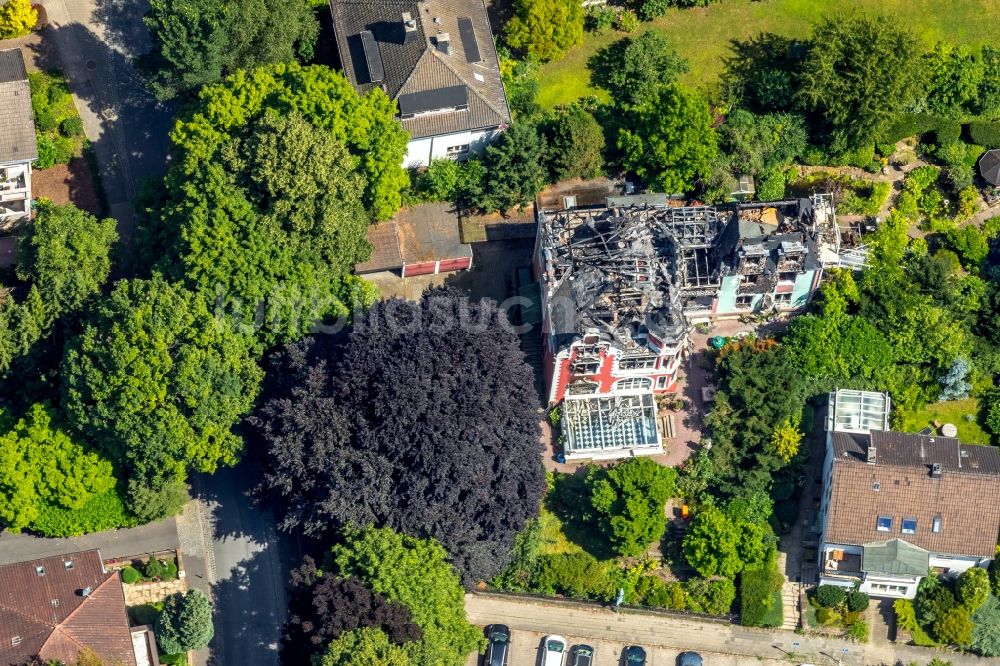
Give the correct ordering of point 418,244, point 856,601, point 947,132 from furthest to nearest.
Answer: point 947,132 < point 418,244 < point 856,601

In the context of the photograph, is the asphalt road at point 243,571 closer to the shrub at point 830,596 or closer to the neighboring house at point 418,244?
the neighboring house at point 418,244

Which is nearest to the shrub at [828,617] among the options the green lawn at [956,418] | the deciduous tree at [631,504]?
the deciduous tree at [631,504]

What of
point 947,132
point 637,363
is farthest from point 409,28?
point 947,132

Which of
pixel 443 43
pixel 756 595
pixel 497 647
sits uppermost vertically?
pixel 443 43

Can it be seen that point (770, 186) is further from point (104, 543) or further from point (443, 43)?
point (104, 543)

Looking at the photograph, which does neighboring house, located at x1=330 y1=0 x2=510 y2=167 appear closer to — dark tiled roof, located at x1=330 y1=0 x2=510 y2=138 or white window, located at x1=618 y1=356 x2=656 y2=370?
→ dark tiled roof, located at x1=330 y1=0 x2=510 y2=138

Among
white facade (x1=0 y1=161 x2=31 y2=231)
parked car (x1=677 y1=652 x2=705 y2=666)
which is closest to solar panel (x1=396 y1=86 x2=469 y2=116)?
white facade (x1=0 y1=161 x2=31 y2=231)
